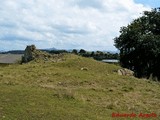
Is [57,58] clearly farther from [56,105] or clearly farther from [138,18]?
[56,105]

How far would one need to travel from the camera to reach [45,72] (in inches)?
828

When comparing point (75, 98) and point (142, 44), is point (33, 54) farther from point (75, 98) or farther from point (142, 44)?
point (75, 98)

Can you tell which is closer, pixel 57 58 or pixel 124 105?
pixel 124 105

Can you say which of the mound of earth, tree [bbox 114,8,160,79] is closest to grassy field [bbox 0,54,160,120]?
the mound of earth

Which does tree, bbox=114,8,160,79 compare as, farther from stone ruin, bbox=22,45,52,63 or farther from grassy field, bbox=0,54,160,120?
grassy field, bbox=0,54,160,120

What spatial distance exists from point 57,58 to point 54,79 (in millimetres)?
11091

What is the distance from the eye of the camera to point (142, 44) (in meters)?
32.6

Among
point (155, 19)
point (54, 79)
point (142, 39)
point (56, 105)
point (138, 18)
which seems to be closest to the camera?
point (56, 105)

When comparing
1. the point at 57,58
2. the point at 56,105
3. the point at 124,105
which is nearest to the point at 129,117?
the point at 124,105

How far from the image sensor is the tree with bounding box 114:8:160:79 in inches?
→ 1287

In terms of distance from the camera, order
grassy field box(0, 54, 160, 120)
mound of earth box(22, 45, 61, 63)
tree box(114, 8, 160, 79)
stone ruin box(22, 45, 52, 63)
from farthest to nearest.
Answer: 1. tree box(114, 8, 160, 79)
2. stone ruin box(22, 45, 52, 63)
3. mound of earth box(22, 45, 61, 63)
4. grassy field box(0, 54, 160, 120)

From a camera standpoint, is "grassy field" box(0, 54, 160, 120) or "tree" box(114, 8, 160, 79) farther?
"tree" box(114, 8, 160, 79)

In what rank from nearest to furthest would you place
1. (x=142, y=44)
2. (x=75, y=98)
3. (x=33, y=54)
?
(x=75, y=98) → (x=33, y=54) → (x=142, y=44)

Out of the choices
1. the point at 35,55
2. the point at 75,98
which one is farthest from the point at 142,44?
the point at 75,98
